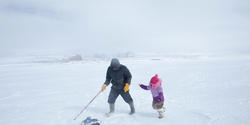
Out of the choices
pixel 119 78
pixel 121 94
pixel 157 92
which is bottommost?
pixel 121 94

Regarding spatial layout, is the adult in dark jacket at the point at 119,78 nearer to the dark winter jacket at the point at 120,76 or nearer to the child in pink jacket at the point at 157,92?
the dark winter jacket at the point at 120,76

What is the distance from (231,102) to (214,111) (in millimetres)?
1198

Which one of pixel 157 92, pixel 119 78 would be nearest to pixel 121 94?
pixel 119 78

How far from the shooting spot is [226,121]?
379cm

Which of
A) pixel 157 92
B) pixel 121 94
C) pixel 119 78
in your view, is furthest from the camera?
pixel 121 94

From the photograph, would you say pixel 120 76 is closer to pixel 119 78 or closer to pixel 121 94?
pixel 119 78

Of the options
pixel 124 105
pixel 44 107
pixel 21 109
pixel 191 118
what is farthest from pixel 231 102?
pixel 21 109

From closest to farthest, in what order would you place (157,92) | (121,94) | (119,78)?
(157,92) < (119,78) < (121,94)

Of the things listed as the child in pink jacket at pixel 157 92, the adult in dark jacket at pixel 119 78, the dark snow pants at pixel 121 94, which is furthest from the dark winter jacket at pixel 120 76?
the child in pink jacket at pixel 157 92

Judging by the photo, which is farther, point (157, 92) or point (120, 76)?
point (120, 76)

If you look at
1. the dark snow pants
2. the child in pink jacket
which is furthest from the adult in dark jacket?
the child in pink jacket

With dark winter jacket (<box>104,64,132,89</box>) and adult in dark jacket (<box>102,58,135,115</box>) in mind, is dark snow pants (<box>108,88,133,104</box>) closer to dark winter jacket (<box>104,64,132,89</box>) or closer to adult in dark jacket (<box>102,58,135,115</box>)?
adult in dark jacket (<box>102,58,135,115</box>)

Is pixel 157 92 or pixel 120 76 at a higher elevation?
pixel 120 76

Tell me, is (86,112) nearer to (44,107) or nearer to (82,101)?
(82,101)
